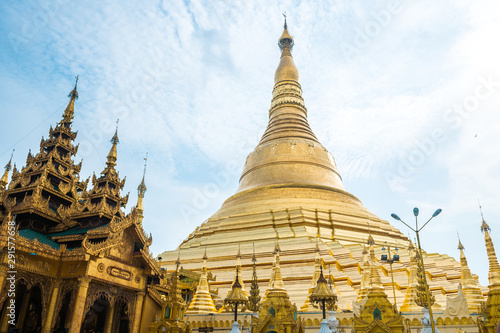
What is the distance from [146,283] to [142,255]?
101 centimetres

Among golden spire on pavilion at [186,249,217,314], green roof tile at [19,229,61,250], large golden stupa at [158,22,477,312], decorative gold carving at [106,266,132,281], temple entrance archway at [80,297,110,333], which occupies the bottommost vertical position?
temple entrance archway at [80,297,110,333]

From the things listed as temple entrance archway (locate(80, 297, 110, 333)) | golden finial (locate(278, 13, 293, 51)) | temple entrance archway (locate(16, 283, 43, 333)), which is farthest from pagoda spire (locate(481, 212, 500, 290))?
golden finial (locate(278, 13, 293, 51))

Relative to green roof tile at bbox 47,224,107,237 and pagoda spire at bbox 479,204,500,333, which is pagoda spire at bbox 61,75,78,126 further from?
pagoda spire at bbox 479,204,500,333

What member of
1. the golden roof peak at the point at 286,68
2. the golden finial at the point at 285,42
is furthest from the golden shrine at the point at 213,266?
the golden finial at the point at 285,42

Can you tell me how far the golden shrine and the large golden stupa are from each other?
0.30 ft

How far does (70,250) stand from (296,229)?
1313 cm

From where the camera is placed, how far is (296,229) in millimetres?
21172

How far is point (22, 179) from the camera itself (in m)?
13.8

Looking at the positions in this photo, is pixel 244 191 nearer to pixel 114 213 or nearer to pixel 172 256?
pixel 172 256

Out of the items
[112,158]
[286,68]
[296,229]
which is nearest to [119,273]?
[112,158]

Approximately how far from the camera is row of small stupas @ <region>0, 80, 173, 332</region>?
9.93m

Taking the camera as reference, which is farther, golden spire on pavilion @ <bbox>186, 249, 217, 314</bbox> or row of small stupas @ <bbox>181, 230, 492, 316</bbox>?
golden spire on pavilion @ <bbox>186, 249, 217, 314</bbox>

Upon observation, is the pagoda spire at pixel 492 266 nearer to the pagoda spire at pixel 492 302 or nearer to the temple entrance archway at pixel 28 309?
the pagoda spire at pixel 492 302

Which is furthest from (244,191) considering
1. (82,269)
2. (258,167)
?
(82,269)
